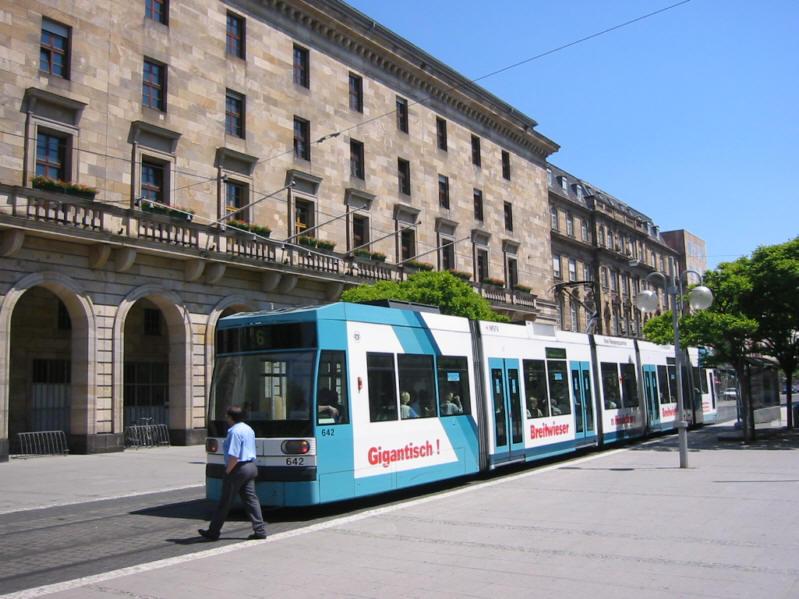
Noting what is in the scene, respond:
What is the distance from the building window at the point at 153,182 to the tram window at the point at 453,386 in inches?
608

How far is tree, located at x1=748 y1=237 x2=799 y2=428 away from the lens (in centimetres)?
2123

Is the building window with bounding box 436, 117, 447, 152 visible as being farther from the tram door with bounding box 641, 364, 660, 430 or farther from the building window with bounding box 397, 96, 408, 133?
the tram door with bounding box 641, 364, 660, 430

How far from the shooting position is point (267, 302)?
29.2 metres

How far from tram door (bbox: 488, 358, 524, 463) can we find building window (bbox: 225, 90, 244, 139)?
17.9 metres

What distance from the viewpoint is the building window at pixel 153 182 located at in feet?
84.1

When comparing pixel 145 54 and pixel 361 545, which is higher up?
pixel 145 54

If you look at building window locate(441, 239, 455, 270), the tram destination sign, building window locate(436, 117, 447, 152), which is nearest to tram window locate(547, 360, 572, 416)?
the tram destination sign

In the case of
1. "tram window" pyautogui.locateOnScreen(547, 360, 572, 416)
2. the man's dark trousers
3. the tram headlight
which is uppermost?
"tram window" pyautogui.locateOnScreen(547, 360, 572, 416)

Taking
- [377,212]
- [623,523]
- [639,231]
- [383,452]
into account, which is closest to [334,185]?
[377,212]

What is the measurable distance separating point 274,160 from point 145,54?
651cm

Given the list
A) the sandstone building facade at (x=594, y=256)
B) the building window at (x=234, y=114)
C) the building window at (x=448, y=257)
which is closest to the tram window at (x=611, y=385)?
the building window at (x=234, y=114)

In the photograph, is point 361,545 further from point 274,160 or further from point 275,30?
point 275,30

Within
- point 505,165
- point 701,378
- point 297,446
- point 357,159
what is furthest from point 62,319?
point 505,165

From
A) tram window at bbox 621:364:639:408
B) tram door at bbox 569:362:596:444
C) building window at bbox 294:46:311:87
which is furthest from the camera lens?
building window at bbox 294:46:311:87
